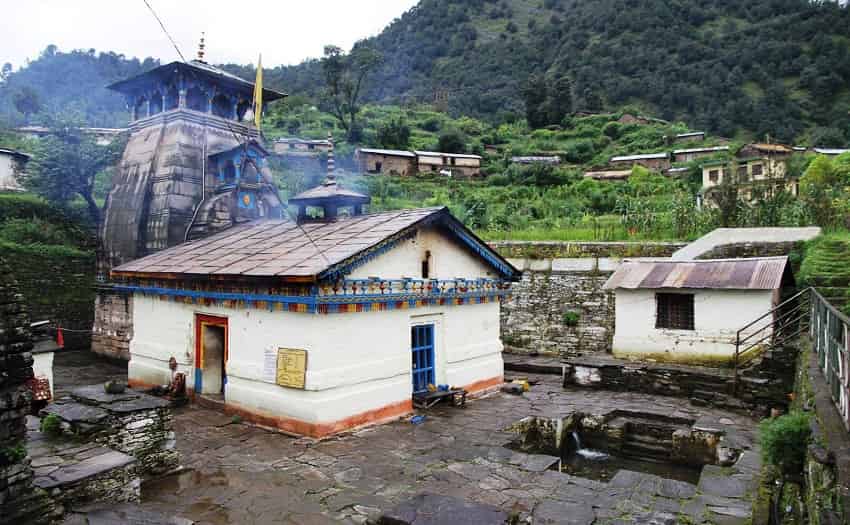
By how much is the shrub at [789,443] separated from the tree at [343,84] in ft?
163

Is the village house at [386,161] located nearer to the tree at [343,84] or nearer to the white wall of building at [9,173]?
the tree at [343,84]

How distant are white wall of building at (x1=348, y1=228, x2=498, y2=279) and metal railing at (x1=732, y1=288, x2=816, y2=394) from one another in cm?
614

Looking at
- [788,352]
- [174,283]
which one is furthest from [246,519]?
[788,352]

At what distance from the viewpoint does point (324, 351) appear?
8672 millimetres

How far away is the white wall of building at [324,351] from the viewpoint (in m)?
8.71

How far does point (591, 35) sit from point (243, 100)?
87191 mm

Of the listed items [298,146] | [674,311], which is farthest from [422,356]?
[298,146]

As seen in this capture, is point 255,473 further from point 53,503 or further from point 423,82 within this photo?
point 423,82

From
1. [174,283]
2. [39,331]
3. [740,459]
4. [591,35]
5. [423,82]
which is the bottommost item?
[740,459]

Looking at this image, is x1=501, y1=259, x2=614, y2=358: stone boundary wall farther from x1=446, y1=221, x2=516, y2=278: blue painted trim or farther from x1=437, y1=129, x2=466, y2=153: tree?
x1=437, y1=129, x2=466, y2=153: tree

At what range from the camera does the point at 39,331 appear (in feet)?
32.6

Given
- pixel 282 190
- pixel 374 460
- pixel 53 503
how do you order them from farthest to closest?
1. pixel 282 190
2. pixel 374 460
3. pixel 53 503

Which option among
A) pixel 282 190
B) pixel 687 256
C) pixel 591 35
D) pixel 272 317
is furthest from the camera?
pixel 591 35

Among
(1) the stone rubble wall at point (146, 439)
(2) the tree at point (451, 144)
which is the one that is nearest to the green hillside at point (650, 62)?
(2) the tree at point (451, 144)
